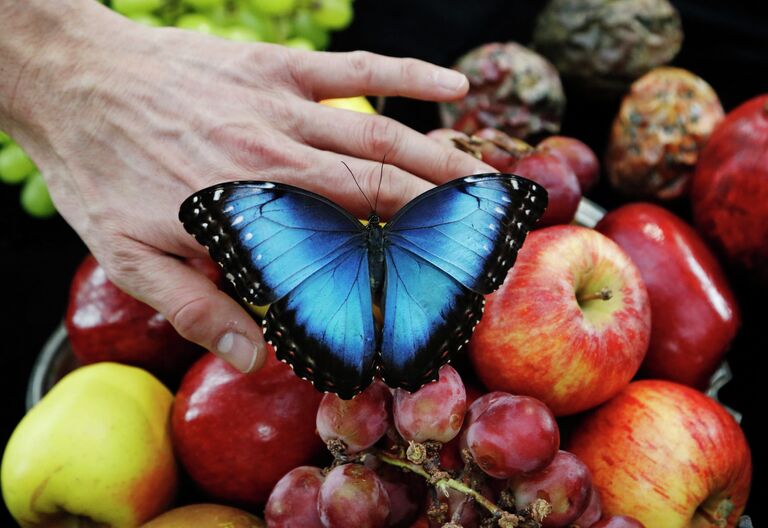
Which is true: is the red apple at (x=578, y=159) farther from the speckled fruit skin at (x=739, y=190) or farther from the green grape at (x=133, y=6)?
the green grape at (x=133, y=6)

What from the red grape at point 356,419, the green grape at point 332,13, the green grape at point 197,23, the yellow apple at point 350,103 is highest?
the green grape at point 332,13

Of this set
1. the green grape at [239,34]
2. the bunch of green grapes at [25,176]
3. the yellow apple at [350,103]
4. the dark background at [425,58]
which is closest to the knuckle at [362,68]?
the yellow apple at [350,103]

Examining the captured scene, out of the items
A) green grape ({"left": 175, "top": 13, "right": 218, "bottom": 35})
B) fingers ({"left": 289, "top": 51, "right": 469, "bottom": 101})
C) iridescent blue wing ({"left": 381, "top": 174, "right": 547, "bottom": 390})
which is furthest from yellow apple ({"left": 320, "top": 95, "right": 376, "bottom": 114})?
iridescent blue wing ({"left": 381, "top": 174, "right": 547, "bottom": 390})

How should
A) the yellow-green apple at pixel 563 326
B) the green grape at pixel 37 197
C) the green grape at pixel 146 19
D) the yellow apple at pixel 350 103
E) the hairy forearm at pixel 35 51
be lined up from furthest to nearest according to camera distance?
the green grape at pixel 37 197
the green grape at pixel 146 19
the yellow apple at pixel 350 103
the hairy forearm at pixel 35 51
the yellow-green apple at pixel 563 326

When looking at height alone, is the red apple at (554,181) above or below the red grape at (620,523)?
above

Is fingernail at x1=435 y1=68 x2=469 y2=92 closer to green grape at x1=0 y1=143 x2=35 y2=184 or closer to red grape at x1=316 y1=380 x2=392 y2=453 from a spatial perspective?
red grape at x1=316 y1=380 x2=392 y2=453

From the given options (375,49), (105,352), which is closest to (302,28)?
(375,49)

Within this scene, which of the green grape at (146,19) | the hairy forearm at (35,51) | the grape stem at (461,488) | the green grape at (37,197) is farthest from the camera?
the green grape at (37,197)

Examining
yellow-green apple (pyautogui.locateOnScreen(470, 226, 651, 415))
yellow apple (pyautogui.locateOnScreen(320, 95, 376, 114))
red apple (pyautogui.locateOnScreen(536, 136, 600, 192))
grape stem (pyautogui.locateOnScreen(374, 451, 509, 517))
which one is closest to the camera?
grape stem (pyautogui.locateOnScreen(374, 451, 509, 517))
